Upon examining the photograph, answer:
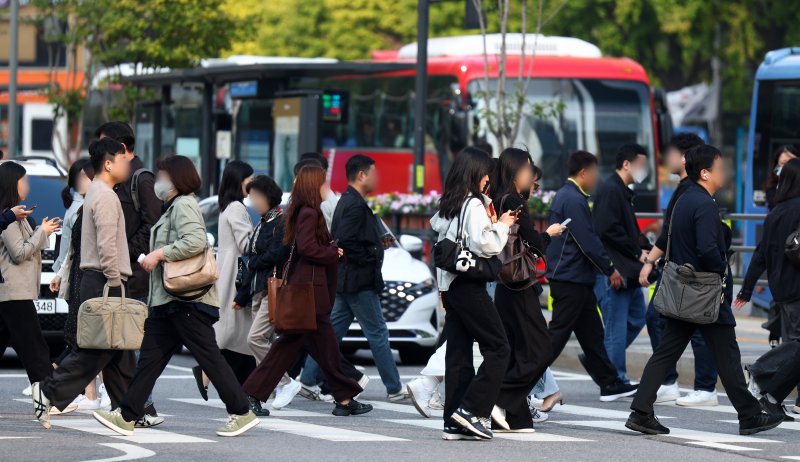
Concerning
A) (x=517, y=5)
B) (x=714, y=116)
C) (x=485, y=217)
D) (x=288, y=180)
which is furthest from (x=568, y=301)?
(x=714, y=116)

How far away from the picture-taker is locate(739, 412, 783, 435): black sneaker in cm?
1088

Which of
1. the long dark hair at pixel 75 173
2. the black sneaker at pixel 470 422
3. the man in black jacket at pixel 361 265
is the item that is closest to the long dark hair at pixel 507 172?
the black sneaker at pixel 470 422

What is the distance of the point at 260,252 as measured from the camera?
11.9 metres

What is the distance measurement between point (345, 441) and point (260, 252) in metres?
2.10

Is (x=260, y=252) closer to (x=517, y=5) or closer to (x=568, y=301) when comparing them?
(x=568, y=301)

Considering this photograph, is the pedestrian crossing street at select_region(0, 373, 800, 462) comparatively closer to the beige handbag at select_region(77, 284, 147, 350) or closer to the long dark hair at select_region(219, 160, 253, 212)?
the beige handbag at select_region(77, 284, 147, 350)

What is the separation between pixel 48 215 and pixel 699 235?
22.6 ft

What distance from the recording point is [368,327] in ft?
41.8

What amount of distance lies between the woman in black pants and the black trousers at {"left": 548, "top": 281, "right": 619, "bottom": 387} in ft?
5.14

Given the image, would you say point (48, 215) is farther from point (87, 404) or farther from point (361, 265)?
point (361, 265)

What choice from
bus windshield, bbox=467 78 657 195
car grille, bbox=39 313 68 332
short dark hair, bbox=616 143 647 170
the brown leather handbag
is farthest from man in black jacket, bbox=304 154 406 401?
bus windshield, bbox=467 78 657 195

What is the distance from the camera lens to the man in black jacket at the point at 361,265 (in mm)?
12477

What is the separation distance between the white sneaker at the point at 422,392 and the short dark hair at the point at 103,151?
2468 millimetres

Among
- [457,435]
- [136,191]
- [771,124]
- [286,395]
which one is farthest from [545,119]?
[457,435]
